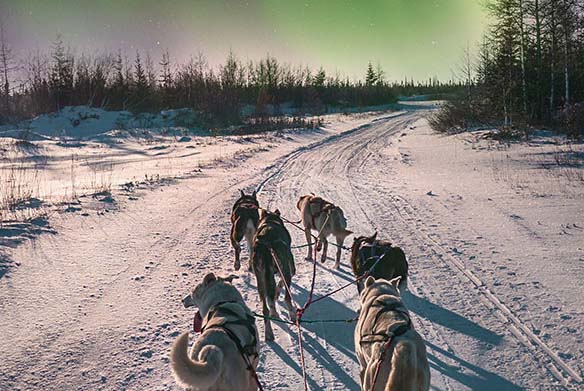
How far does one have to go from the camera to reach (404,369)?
2.89 meters

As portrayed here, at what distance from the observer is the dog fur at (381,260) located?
5.27 metres

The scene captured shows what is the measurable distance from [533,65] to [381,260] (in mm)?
24603

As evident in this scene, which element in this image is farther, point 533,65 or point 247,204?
point 533,65

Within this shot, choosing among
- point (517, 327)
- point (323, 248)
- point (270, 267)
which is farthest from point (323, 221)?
point (517, 327)

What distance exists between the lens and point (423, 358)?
10.00 ft

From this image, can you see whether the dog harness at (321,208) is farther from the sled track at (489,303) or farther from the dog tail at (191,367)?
the dog tail at (191,367)

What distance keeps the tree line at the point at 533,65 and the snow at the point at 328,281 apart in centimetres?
1146

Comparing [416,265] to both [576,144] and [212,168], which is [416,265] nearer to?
[212,168]

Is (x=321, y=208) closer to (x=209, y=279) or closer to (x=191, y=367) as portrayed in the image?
(x=209, y=279)

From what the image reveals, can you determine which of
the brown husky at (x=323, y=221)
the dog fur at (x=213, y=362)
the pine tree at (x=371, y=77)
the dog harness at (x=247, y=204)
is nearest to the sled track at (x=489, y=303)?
the brown husky at (x=323, y=221)

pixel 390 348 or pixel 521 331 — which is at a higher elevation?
pixel 390 348

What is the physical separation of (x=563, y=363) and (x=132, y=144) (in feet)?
86.0

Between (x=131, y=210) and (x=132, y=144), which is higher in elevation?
(x=132, y=144)

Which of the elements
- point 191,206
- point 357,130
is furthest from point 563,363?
point 357,130
